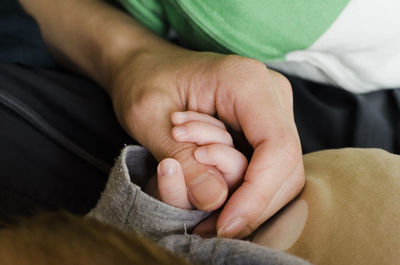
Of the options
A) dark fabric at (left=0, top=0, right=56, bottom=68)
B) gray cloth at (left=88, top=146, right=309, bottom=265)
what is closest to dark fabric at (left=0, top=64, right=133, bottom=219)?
dark fabric at (left=0, top=0, right=56, bottom=68)

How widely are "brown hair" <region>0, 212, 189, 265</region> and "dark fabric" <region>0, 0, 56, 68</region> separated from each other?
Answer: 1.44ft

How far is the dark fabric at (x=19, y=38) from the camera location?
28.5 inches

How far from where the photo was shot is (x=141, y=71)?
0.68m

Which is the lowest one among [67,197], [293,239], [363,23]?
[67,197]

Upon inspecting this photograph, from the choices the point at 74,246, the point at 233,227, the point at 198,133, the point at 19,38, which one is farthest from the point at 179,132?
the point at 19,38

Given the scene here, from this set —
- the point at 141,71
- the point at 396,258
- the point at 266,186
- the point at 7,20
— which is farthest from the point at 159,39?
the point at 396,258

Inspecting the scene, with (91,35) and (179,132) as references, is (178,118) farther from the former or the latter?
(91,35)

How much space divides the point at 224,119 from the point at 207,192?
132 mm

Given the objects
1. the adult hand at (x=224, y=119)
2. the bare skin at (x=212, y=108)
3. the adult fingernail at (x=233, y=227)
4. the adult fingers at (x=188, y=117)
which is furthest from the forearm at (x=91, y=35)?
the adult fingernail at (x=233, y=227)

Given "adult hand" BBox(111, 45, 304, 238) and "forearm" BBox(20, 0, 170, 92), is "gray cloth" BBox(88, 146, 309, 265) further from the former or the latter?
"forearm" BBox(20, 0, 170, 92)

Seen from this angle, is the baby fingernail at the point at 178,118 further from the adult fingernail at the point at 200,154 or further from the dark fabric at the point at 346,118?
the dark fabric at the point at 346,118

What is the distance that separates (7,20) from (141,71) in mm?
246

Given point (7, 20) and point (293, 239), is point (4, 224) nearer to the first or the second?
point (293, 239)

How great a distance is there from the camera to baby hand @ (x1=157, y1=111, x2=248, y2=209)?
0.49 meters
